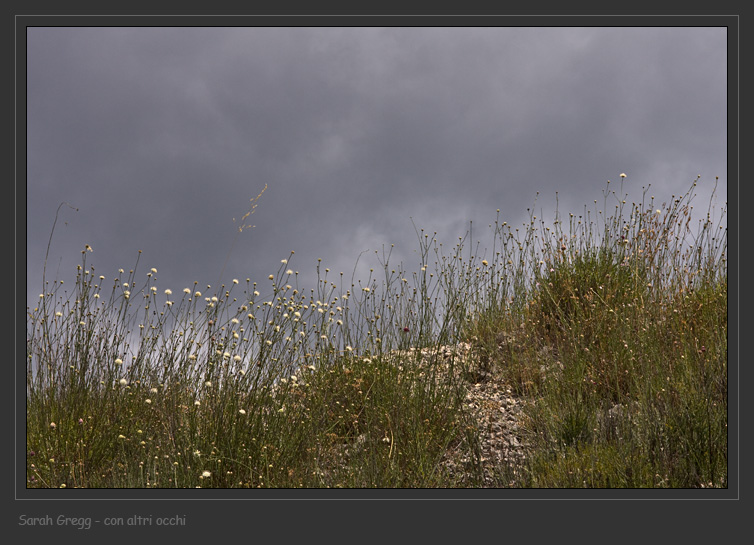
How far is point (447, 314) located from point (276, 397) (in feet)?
4.44

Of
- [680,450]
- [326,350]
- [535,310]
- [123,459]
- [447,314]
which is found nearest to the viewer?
[680,450]

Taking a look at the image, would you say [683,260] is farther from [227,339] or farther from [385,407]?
[227,339]

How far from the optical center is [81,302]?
4.16m

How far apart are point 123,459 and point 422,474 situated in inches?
69.7

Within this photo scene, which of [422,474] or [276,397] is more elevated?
[276,397]

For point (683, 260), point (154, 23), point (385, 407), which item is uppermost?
point (154, 23)

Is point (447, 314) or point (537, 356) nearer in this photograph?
point (447, 314)

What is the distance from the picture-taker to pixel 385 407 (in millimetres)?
4004

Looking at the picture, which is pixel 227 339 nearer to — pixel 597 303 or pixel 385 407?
pixel 385 407

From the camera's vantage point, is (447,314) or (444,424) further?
(447,314)

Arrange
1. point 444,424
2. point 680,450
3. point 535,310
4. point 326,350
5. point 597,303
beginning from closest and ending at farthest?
point 680,450 → point 444,424 → point 326,350 → point 597,303 → point 535,310

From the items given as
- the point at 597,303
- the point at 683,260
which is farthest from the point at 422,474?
the point at 683,260

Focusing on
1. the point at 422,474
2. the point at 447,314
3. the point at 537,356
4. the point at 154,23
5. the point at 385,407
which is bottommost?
the point at 422,474

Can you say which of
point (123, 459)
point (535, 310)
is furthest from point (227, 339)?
point (535, 310)
